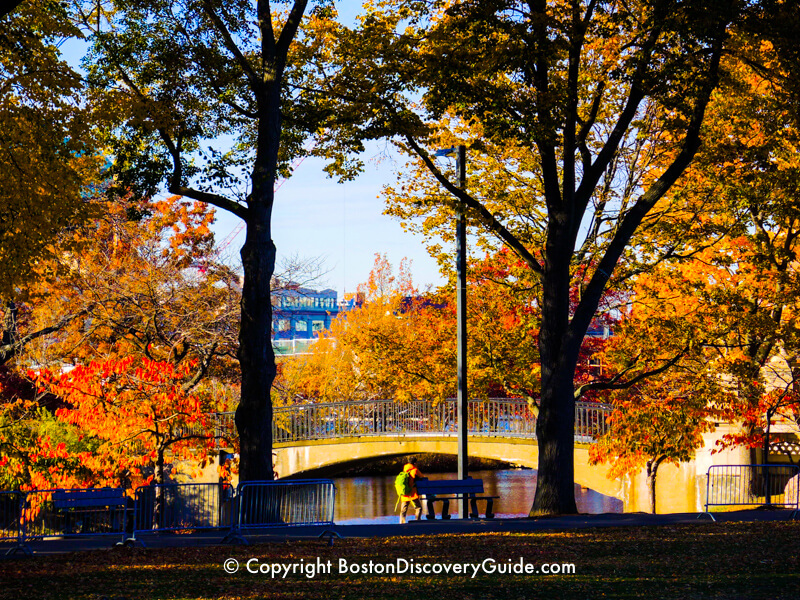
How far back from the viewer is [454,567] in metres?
10.1

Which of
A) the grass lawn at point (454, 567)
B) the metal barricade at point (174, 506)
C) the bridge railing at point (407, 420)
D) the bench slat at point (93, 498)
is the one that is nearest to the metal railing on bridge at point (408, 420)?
the bridge railing at point (407, 420)

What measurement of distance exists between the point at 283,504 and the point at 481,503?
20.7m

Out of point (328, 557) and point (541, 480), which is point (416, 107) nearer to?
point (541, 480)

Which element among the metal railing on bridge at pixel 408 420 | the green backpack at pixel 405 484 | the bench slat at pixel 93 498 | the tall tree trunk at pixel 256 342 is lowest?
the green backpack at pixel 405 484

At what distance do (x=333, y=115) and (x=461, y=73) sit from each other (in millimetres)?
3218

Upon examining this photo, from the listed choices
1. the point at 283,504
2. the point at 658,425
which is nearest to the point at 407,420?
the point at 658,425

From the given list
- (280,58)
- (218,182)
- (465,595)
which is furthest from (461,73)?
(465,595)

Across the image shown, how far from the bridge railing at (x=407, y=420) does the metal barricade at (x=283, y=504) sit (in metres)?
15.2

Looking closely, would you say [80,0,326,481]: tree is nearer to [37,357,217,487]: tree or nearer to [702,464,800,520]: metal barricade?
[37,357,217,487]: tree

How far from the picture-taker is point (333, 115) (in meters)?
17.3

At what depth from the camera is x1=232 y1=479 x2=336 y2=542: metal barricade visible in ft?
42.7

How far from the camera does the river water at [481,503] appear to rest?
109 ft

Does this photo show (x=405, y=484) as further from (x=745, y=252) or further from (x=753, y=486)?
(x=745, y=252)

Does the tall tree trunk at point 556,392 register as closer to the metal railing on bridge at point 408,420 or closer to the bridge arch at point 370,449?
the metal railing on bridge at point 408,420
